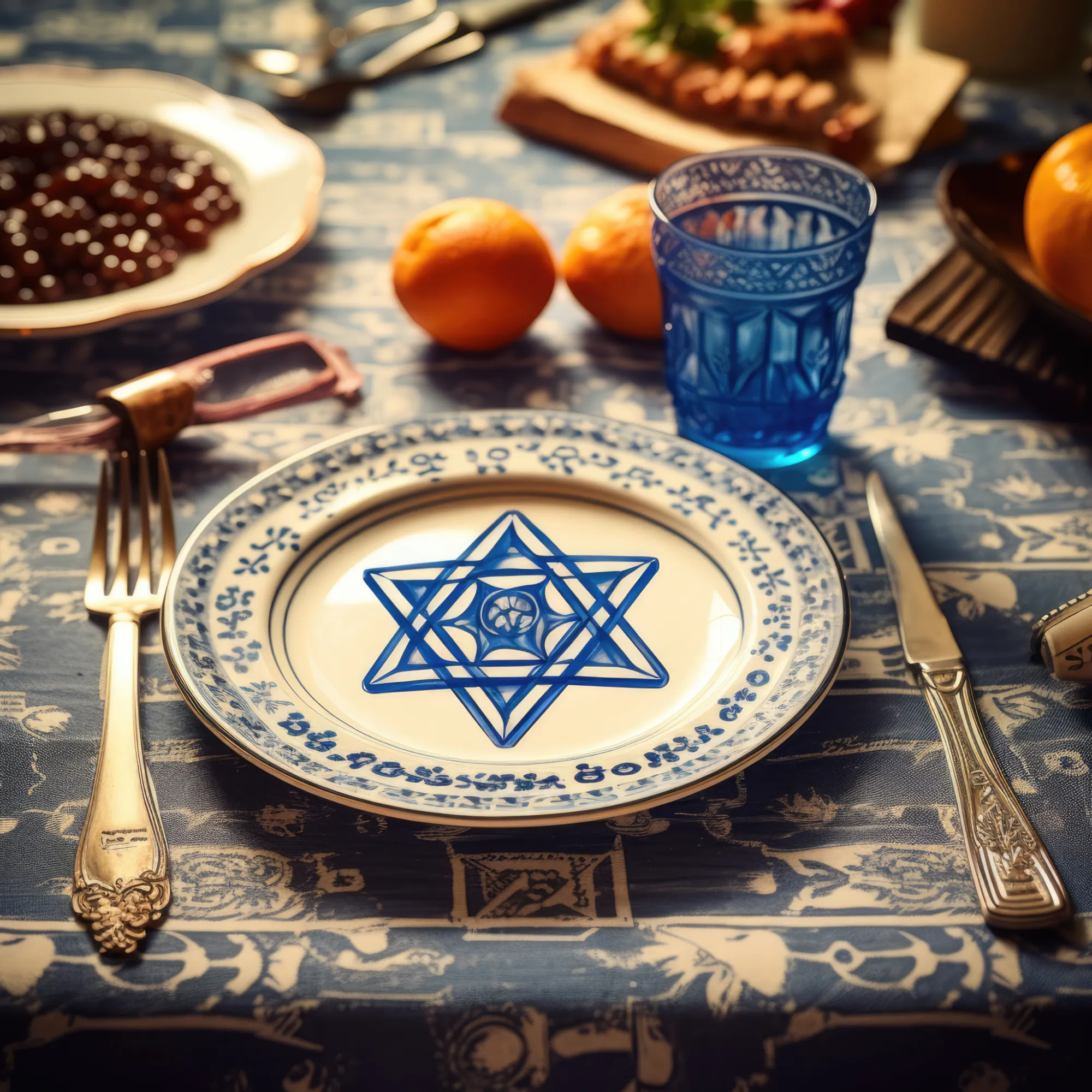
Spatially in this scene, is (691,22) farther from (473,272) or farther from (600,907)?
(600,907)

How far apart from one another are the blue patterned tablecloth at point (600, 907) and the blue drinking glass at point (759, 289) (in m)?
0.06

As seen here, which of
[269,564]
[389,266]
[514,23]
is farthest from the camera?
[514,23]

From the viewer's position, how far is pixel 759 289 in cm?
66

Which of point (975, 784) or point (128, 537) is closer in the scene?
point (975, 784)

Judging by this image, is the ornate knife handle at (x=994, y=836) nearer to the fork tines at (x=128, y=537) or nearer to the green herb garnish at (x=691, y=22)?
the fork tines at (x=128, y=537)

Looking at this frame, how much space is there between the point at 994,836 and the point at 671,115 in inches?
33.5

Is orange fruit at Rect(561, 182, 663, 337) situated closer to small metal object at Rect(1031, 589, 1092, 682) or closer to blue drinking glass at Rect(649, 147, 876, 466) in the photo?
blue drinking glass at Rect(649, 147, 876, 466)

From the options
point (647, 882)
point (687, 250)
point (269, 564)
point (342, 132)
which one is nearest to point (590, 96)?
point (342, 132)

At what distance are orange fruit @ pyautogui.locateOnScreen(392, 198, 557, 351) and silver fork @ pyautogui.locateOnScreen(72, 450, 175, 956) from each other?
0.85 ft

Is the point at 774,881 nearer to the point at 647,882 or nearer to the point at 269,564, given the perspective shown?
the point at 647,882

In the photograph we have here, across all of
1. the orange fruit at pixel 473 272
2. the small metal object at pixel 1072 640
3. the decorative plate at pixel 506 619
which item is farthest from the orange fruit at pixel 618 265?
the small metal object at pixel 1072 640

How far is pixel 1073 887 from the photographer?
47cm

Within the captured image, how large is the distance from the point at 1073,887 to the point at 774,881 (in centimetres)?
12

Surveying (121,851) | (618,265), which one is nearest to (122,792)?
(121,851)
